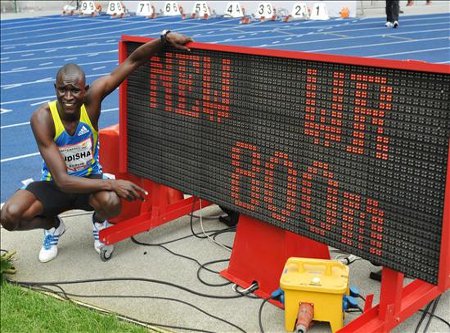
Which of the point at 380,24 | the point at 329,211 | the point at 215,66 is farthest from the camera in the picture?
the point at 380,24

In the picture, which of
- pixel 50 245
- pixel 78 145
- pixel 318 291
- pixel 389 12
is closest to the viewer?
pixel 318 291

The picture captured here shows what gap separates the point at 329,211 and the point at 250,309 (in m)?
0.88

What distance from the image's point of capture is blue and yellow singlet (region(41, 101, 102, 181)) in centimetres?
452

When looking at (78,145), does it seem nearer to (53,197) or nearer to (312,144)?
(53,197)

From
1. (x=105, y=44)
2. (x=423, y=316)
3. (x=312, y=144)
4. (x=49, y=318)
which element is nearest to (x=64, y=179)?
(x=49, y=318)

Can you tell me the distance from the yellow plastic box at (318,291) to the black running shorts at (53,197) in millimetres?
1748

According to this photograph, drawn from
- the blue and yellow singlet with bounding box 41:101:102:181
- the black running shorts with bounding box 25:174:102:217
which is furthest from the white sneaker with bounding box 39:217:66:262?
the blue and yellow singlet with bounding box 41:101:102:181

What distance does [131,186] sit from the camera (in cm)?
432

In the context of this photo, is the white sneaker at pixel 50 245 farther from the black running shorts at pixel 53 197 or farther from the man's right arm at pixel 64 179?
the man's right arm at pixel 64 179

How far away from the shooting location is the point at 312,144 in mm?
3756

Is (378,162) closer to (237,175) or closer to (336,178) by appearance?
(336,178)

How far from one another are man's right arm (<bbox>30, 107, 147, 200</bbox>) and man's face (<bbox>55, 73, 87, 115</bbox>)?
17cm

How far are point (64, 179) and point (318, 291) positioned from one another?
184cm

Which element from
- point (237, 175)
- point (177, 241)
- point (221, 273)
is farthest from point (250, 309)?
point (177, 241)
